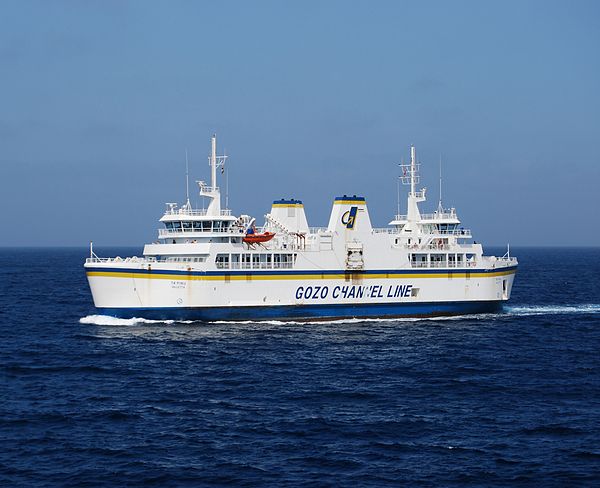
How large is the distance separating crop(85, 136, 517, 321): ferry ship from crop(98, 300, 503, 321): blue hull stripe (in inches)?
2.7

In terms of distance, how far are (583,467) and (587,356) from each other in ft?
60.2

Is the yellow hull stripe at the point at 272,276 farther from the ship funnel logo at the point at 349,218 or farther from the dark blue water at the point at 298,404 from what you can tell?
the ship funnel logo at the point at 349,218

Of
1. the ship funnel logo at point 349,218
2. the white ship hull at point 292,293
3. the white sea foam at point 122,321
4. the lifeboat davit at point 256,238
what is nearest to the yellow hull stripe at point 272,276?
the white ship hull at point 292,293

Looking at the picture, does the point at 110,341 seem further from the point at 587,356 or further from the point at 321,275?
the point at 587,356

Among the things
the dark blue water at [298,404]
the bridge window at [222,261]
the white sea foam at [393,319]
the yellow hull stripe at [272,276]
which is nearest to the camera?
the dark blue water at [298,404]

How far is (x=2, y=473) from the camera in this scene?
843 inches

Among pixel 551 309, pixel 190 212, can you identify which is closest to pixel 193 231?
pixel 190 212

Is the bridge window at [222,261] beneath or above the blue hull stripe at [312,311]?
above

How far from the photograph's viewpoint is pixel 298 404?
29.2 meters

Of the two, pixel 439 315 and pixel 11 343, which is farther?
pixel 439 315

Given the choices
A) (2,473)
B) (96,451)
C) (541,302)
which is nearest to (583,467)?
(96,451)

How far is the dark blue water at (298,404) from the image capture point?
22.0m

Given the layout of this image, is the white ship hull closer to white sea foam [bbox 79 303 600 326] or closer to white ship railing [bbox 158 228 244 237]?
white sea foam [bbox 79 303 600 326]

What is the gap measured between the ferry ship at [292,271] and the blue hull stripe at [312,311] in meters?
0.07
